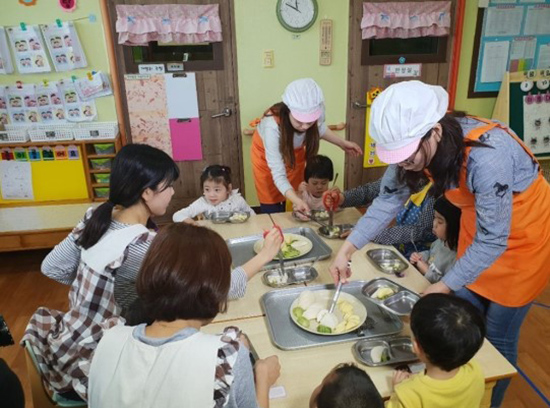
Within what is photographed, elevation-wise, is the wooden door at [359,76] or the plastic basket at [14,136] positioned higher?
the wooden door at [359,76]

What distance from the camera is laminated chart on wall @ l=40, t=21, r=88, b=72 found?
3.57m

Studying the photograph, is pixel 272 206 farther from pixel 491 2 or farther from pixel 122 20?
pixel 491 2

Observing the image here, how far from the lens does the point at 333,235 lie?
2.22 m

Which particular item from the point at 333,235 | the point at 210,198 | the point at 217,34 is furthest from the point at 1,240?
the point at 333,235

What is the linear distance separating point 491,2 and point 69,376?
448cm

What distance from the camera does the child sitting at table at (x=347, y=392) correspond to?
1.09 metres

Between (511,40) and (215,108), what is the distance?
116 inches

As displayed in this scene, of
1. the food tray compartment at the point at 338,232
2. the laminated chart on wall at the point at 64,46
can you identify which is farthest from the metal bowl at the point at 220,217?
the laminated chart on wall at the point at 64,46

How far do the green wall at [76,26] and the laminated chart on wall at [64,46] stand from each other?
0.05 metres

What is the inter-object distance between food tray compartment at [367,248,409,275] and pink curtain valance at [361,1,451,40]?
261cm

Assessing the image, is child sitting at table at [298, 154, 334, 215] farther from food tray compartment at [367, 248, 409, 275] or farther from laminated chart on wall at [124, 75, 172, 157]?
laminated chart on wall at [124, 75, 172, 157]

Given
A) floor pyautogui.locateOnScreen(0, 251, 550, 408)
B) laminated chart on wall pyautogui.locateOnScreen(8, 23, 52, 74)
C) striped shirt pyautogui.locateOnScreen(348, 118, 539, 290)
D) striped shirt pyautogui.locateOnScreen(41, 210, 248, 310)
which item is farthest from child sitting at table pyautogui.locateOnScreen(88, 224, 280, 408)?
laminated chart on wall pyautogui.locateOnScreen(8, 23, 52, 74)

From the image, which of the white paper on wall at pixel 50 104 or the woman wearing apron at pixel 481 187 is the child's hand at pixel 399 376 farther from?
the white paper on wall at pixel 50 104

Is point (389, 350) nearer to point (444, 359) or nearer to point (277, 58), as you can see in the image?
point (444, 359)
